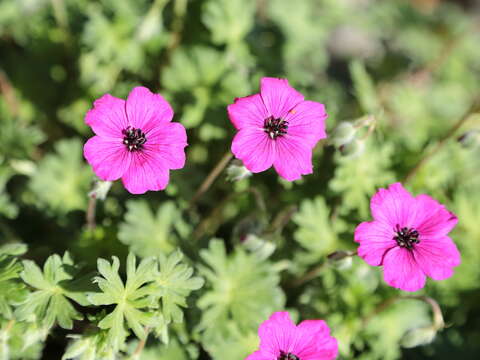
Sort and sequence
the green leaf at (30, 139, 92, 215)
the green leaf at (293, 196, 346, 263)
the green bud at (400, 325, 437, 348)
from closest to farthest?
the green bud at (400, 325, 437, 348), the green leaf at (293, 196, 346, 263), the green leaf at (30, 139, 92, 215)

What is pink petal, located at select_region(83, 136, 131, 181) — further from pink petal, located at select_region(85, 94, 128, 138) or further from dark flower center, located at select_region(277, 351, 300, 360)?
dark flower center, located at select_region(277, 351, 300, 360)

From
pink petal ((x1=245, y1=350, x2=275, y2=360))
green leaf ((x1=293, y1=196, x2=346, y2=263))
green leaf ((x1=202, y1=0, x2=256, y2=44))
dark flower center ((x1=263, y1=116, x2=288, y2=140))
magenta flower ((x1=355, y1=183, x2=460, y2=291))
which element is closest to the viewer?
pink petal ((x1=245, y1=350, x2=275, y2=360))

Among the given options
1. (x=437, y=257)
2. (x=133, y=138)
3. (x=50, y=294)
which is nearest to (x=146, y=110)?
(x=133, y=138)

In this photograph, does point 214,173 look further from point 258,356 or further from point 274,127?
point 258,356

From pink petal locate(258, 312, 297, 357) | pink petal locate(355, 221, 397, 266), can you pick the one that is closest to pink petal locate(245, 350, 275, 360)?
pink petal locate(258, 312, 297, 357)

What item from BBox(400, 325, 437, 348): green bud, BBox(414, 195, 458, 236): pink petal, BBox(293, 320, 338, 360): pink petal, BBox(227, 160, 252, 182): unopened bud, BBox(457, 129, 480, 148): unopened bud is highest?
BBox(457, 129, 480, 148): unopened bud

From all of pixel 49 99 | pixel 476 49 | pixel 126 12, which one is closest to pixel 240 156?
pixel 126 12

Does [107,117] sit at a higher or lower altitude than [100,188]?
higher
